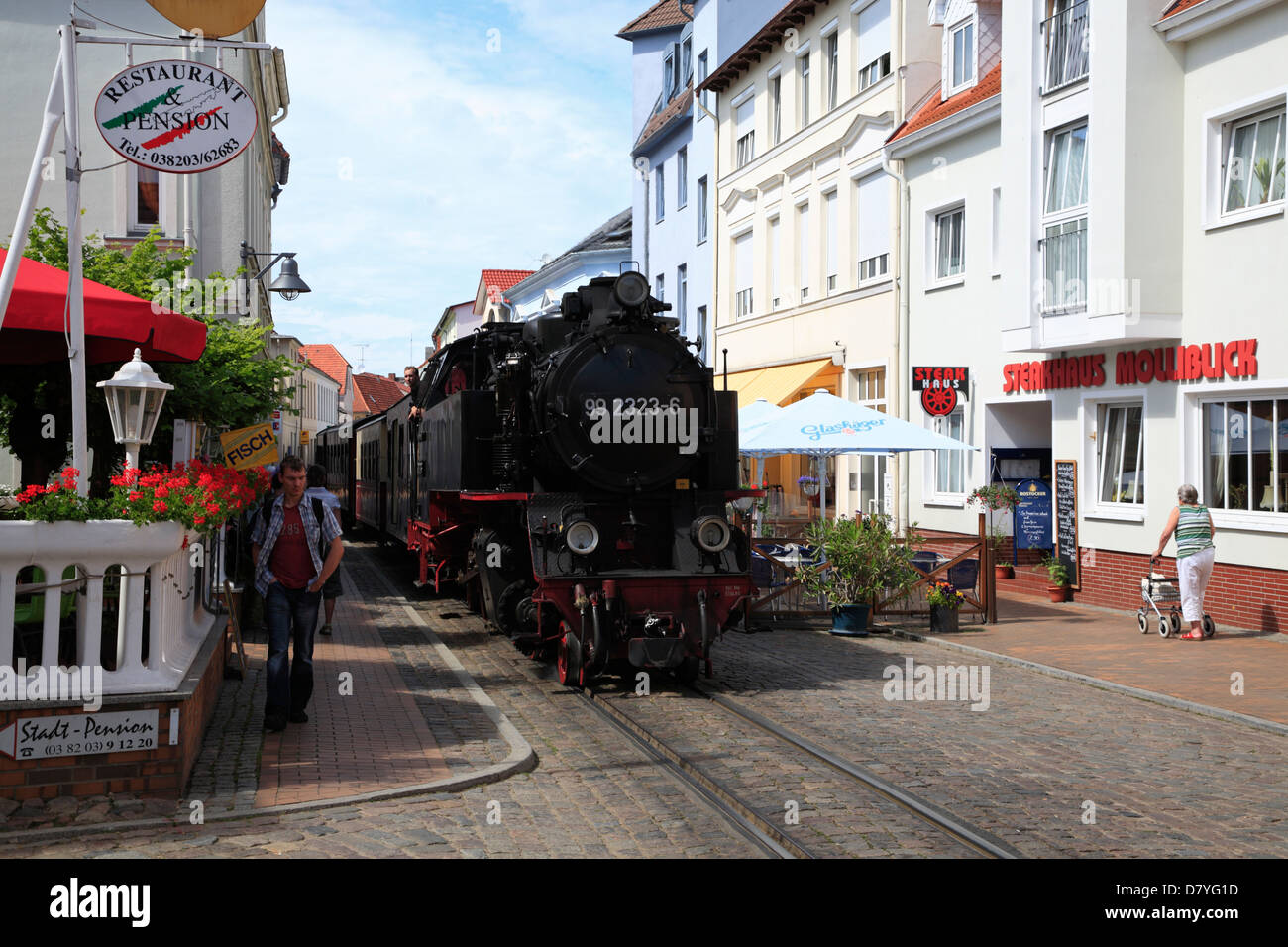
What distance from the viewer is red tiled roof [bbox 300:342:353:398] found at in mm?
103125

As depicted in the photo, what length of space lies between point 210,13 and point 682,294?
2652 cm

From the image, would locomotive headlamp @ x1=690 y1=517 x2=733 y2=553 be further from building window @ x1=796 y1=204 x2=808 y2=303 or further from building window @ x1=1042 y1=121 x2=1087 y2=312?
building window @ x1=796 y1=204 x2=808 y2=303

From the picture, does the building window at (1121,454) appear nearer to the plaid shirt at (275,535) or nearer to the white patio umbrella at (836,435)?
the white patio umbrella at (836,435)

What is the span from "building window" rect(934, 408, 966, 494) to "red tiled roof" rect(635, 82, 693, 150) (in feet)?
49.4

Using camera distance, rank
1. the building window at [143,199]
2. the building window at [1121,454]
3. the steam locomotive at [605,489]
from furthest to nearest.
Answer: the building window at [143,199], the building window at [1121,454], the steam locomotive at [605,489]

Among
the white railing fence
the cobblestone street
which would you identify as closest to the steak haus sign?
the cobblestone street

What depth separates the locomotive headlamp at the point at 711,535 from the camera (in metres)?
10.3

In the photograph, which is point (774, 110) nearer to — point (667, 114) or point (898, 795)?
point (667, 114)

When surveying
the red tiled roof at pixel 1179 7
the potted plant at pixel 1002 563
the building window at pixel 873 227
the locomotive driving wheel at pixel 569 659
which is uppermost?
the red tiled roof at pixel 1179 7

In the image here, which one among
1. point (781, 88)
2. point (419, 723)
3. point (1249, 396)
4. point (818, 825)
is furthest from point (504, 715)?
point (781, 88)

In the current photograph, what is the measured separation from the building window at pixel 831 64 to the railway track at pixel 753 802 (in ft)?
58.3

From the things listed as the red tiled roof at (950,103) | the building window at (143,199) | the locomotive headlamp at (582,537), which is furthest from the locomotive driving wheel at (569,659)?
the building window at (143,199)

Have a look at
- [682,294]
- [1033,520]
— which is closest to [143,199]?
[682,294]
